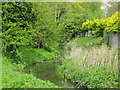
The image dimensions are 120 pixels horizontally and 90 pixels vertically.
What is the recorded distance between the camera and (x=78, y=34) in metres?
24.9

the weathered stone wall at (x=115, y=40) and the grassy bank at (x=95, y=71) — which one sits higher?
the weathered stone wall at (x=115, y=40)

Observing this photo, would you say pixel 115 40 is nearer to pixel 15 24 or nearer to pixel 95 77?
pixel 95 77

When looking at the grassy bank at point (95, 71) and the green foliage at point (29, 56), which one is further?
Answer: the green foliage at point (29, 56)

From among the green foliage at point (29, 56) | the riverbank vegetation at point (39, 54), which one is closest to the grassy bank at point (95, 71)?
the riverbank vegetation at point (39, 54)

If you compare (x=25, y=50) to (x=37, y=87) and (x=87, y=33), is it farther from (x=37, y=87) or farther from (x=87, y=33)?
(x=87, y=33)

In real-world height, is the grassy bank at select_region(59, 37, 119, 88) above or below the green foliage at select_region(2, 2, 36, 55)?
below

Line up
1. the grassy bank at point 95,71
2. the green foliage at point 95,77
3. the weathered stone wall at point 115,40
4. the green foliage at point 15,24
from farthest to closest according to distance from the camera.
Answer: the weathered stone wall at point 115,40 → the green foliage at point 15,24 → the grassy bank at point 95,71 → the green foliage at point 95,77

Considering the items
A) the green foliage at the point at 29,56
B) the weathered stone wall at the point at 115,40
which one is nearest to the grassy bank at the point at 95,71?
the weathered stone wall at the point at 115,40

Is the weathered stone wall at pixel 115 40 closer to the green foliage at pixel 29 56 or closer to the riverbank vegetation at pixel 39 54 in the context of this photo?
the riverbank vegetation at pixel 39 54

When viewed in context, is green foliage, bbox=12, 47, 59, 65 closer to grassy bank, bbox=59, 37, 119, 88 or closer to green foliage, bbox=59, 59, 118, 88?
grassy bank, bbox=59, 37, 119, 88

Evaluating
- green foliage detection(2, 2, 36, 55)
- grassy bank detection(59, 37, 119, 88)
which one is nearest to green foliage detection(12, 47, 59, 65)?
green foliage detection(2, 2, 36, 55)

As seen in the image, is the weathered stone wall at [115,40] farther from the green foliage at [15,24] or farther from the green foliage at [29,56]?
the green foliage at [15,24]

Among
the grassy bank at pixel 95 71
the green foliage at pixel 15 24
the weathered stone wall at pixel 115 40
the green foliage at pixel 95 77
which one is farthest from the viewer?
the weathered stone wall at pixel 115 40

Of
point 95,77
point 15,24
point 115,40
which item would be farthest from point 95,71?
point 15,24
